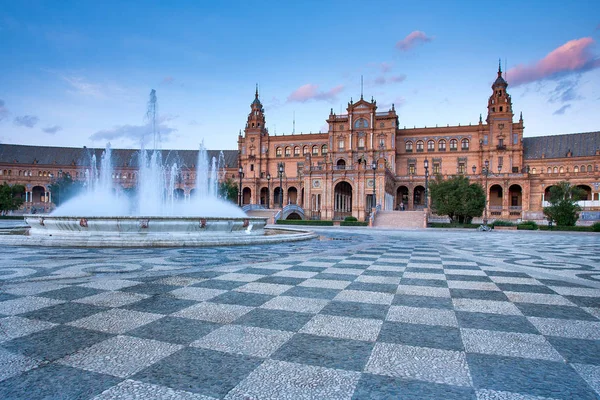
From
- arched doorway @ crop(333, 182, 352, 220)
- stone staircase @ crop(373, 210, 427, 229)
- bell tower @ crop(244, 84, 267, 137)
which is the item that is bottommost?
stone staircase @ crop(373, 210, 427, 229)

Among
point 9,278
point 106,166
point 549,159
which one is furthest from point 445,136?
point 9,278

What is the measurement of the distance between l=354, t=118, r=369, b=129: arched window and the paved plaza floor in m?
63.0

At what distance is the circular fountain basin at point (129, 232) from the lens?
38.4 ft

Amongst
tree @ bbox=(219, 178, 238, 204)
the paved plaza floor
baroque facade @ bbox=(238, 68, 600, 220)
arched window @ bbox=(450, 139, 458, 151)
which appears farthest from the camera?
arched window @ bbox=(450, 139, 458, 151)

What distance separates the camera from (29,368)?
276 cm

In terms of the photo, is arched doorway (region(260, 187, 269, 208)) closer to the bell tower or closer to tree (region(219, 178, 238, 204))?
tree (region(219, 178, 238, 204))

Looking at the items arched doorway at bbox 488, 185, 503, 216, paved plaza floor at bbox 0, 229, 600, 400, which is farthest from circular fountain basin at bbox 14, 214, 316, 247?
arched doorway at bbox 488, 185, 503, 216

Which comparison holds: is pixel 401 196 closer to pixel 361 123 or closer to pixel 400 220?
pixel 361 123

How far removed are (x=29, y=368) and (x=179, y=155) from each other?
9588cm

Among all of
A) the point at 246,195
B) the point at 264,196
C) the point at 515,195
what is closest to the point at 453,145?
the point at 515,195

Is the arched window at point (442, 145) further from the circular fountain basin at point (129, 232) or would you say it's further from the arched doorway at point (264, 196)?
the circular fountain basin at point (129, 232)

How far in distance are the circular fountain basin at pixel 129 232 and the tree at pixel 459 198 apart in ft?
93.2

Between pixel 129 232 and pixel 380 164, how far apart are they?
1559 inches

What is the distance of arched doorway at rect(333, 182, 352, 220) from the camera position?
49.4m
